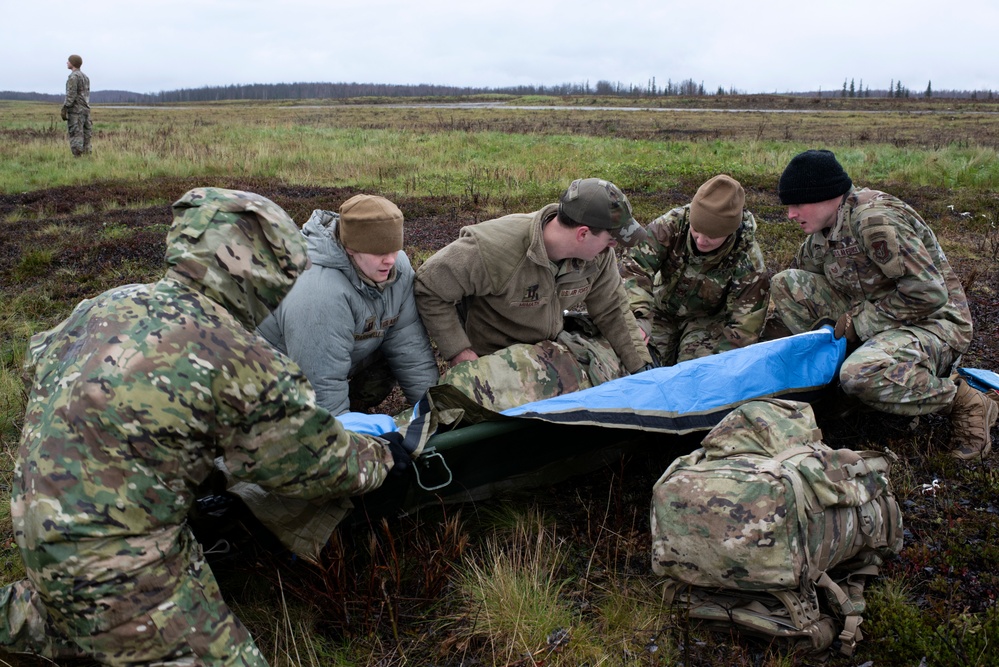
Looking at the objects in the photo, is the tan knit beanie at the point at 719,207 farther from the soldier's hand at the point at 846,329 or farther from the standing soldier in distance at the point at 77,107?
the standing soldier in distance at the point at 77,107

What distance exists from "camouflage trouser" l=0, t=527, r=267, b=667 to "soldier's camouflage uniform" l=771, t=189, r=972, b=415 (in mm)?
3233

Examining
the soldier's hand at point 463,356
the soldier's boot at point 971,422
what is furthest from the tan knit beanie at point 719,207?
the soldier's hand at point 463,356

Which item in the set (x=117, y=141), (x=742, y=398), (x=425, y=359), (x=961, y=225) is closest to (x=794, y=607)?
(x=742, y=398)

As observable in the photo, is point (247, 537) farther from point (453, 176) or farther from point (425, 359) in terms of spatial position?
point (453, 176)

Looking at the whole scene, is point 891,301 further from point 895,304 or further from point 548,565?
point 548,565

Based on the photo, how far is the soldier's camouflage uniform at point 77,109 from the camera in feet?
49.1

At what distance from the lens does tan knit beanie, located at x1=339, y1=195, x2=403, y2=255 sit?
323cm

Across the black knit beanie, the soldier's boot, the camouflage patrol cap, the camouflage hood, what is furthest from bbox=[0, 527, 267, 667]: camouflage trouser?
the soldier's boot

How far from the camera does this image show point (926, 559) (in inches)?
114

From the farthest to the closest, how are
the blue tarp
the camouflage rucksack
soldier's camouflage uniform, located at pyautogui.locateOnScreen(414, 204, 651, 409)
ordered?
soldier's camouflage uniform, located at pyautogui.locateOnScreen(414, 204, 651, 409) < the blue tarp < the camouflage rucksack

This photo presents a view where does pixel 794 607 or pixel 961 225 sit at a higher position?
pixel 961 225

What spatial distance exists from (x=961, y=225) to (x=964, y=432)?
6288 mm

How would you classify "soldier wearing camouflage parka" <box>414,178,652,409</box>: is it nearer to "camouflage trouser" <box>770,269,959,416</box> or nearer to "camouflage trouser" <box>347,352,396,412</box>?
"camouflage trouser" <box>347,352,396,412</box>

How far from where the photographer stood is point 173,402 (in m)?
2.03
